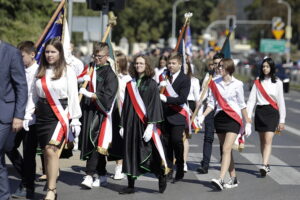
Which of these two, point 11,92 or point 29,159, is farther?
point 29,159

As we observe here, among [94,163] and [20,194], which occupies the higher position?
[94,163]

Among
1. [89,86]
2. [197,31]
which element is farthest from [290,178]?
[197,31]

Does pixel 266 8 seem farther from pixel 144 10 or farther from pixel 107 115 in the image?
pixel 107 115

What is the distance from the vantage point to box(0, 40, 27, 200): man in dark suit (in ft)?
23.6

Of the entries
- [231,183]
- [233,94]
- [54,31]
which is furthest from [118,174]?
[54,31]

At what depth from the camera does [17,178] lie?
10023 mm

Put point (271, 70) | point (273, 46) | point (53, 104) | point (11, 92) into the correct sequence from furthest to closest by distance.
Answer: point (273, 46) → point (271, 70) → point (53, 104) → point (11, 92)

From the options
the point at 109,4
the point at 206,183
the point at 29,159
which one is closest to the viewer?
the point at 29,159

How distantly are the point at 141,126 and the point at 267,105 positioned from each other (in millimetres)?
2444

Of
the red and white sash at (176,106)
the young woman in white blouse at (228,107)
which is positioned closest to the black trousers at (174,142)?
the red and white sash at (176,106)

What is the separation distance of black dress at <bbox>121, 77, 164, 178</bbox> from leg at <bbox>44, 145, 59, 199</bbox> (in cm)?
110

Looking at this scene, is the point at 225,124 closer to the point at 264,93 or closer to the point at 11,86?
the point at 264,93

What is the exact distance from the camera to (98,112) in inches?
374

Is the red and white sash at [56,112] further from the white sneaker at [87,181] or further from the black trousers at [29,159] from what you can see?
the white sneaker at [87,181]
